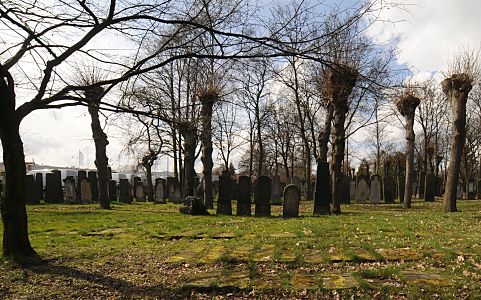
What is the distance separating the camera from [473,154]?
42219 millimetres

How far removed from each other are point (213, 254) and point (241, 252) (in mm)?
467

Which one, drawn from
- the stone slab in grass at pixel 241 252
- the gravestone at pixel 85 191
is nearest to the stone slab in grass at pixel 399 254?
the stone slab in grass at pixel 241 252

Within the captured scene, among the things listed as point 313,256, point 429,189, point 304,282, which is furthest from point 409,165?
point 304,282

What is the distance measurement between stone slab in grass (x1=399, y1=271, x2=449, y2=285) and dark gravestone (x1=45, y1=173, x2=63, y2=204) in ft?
68.5

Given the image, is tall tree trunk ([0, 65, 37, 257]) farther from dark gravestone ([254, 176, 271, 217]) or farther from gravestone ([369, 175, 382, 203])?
gravestone ([369, 175, 382, 203])

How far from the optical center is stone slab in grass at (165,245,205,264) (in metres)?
6.91

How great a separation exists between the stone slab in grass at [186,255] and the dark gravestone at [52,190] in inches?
679

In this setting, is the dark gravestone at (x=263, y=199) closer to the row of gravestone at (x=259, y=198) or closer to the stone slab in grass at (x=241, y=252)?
the row of gravestone at (x=259, y=198)

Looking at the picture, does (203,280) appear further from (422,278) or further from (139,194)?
(139,194)

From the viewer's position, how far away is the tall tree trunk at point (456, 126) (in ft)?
54.2

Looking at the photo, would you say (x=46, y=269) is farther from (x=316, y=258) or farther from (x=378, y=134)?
(x=378, y=134)

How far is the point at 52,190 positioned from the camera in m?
22.9

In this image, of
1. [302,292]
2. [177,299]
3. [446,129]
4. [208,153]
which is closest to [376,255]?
[302,292]

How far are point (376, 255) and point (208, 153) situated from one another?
12425 mm
